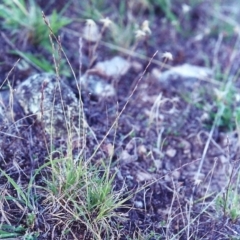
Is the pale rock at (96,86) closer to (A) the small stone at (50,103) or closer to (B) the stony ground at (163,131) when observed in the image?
(B) the stony ground at (163,131)

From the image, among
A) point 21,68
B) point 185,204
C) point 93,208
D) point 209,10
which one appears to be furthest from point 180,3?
point 93,208

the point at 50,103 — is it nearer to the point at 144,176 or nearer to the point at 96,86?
the point at 96,86

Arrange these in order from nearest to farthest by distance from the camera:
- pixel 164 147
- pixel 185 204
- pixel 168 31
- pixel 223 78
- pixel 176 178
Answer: pixel 185 204, pixel 176 178, pixel 164 147, pixel 223 78, pixel 168 31

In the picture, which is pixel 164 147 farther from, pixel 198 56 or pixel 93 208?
pixel 198 56

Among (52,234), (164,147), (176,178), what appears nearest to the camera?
(52,234)

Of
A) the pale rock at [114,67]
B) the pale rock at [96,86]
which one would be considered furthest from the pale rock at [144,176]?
the pale rock at [114,67]

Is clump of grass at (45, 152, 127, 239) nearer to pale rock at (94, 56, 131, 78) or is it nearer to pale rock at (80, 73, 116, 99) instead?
pale rock at (80, 73, 116, 99)

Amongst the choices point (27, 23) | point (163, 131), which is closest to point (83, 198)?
point (163, 131)

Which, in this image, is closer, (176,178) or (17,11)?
(176,178)

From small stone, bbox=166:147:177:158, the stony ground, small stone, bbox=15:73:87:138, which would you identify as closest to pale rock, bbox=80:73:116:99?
the stony ground
